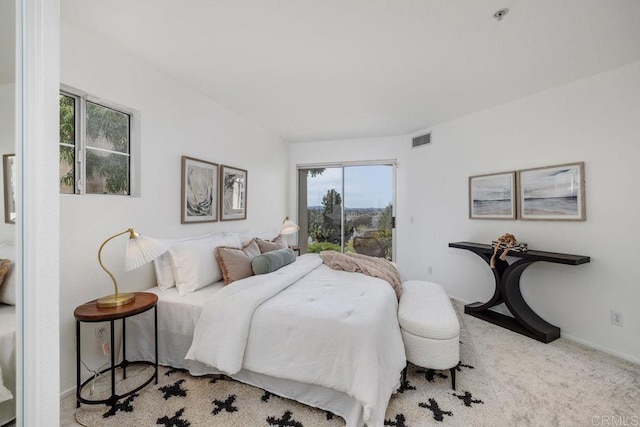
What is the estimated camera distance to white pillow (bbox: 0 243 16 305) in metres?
0.92

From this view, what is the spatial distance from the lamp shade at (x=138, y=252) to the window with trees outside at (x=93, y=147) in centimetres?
60

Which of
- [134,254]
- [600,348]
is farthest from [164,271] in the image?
[600,348]

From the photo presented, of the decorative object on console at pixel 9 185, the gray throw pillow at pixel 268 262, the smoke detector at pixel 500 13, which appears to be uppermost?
the smoke detector at pixel 500 13

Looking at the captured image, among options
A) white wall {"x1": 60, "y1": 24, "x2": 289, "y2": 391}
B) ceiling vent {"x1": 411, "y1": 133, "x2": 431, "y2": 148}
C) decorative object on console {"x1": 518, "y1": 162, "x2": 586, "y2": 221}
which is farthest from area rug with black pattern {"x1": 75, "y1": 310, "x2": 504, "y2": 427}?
ceiling vent {"x1": 411, "y1": 133, "x2": 431, "y2": 148}

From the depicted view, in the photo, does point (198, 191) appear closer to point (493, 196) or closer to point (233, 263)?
point (233, 263)

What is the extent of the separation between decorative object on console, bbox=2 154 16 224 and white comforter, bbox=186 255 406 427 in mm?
1207

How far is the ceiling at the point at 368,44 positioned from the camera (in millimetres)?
1748

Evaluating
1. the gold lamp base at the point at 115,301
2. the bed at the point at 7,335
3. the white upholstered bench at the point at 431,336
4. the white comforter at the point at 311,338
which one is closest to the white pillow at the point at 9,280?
the bed at the point at 7,335

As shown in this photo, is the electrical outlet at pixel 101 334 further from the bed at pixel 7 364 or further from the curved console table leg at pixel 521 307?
the curved console table leg at pixel 521 307

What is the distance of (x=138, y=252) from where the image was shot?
1908 millimetres

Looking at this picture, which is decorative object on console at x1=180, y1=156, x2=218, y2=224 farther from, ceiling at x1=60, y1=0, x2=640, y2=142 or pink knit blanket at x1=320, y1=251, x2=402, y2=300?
pink knit blanket at x1=320, y1=251, x2=402, y2=300

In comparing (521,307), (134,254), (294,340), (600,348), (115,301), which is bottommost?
(600,348)

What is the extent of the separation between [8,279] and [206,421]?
1.28 metres

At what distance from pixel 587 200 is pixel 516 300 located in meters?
1.20
